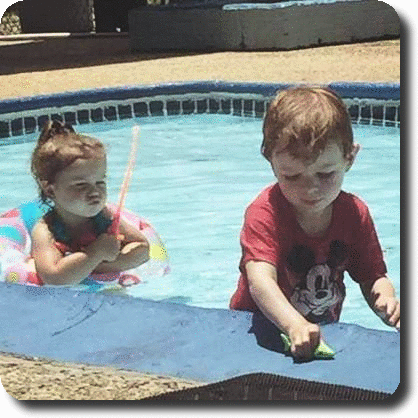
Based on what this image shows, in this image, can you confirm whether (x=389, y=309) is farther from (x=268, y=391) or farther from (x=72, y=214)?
(x=72, y=214)

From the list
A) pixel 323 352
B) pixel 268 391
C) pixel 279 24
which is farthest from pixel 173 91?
pixel 268 391

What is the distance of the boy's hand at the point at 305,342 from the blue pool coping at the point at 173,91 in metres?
5.07

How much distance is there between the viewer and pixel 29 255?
4434 millimetres

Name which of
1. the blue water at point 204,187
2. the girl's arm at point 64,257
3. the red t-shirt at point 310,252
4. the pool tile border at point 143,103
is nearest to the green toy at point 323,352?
the red t-shirt at point 310,252

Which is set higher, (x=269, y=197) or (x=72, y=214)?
(x=269, y=197)

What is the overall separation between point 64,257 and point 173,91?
4980 mm

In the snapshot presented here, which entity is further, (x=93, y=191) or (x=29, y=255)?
(x=29, y=255)

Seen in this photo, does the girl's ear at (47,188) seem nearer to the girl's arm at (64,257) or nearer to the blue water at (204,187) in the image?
the girl's arm at (64,257)

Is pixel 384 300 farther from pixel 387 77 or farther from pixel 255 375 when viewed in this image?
pixel 387 77

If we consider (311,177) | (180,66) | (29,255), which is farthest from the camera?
(180,66)

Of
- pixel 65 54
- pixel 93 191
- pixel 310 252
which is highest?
pixel 310 252

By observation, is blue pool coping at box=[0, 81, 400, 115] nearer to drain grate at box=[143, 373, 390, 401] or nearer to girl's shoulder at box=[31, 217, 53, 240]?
girl's shoulder at box=[31, 217, 53, 240]

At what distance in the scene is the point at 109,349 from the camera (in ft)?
9.61

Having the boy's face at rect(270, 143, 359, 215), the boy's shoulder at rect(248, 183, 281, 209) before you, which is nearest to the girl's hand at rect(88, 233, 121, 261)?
the boy's shoulder at rect(248, 183, 281, 209)
